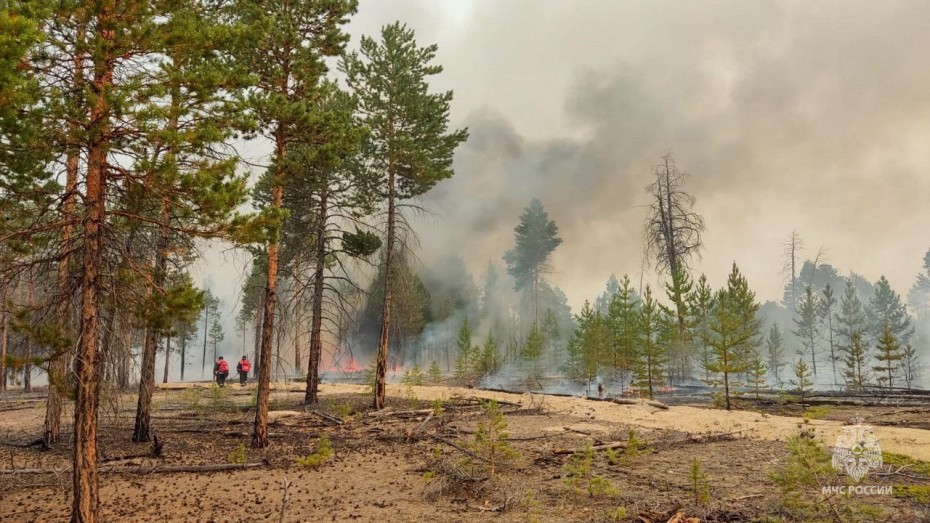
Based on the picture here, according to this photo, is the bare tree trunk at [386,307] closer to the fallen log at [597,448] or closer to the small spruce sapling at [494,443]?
the small spruce sapling at [494,443]

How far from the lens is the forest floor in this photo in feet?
22.9

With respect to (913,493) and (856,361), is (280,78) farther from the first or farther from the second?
(856,361)

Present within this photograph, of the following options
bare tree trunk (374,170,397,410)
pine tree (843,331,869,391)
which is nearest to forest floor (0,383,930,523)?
bare tree trunk (374,170,397,410)

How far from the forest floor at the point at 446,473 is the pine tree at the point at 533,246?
5397 cm

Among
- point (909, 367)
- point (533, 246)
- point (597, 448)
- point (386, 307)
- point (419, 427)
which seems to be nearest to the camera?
point (597, 448)

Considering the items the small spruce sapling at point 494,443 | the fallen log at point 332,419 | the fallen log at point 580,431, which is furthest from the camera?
the fallen log at point 332,419

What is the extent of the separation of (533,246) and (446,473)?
6365 cm

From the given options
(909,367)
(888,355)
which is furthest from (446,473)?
(909,367)

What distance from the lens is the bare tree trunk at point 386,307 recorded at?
19312 millimetres

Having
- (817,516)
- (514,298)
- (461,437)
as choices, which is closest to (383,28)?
(461,437)

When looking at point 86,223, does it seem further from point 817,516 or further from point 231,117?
point 817,516

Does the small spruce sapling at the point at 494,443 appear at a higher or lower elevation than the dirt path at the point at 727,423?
higher

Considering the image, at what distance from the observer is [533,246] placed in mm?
71375

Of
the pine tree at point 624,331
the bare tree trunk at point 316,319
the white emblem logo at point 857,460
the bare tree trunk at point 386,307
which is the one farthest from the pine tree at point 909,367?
the bare tree trunk at point 316,319
